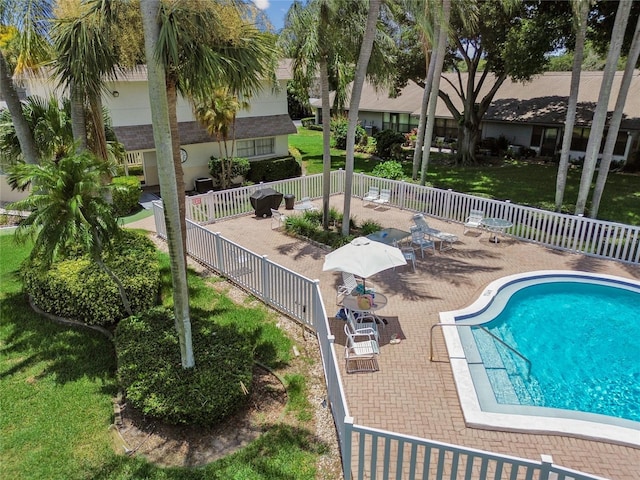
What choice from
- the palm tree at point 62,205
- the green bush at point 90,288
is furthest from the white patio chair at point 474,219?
the palm tree at point 62,205

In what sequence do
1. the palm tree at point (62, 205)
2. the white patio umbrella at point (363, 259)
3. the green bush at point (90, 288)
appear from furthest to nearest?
1. the green bush at point (90, 288)
2. the white patio umbrella at point (363, 259)
3. the palm tree at point (62, 205)

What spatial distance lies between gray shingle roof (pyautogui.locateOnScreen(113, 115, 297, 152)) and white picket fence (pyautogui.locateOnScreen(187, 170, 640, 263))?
5.58 meters

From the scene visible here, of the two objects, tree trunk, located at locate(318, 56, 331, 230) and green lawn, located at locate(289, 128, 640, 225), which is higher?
tree trunk, located at locate(318, 56, 331, 230)

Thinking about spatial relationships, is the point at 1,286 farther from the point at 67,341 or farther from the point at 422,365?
the point at 422,365

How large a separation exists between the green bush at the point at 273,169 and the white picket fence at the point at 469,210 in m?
4.91

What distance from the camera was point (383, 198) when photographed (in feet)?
64.1

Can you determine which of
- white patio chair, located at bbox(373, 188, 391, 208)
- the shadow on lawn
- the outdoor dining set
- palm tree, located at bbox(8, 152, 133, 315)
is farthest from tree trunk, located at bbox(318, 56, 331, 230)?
the shadow on lawn

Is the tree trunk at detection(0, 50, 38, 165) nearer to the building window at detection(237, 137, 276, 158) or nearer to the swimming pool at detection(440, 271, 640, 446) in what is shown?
the swimming pool at detection(440, 271, 640, 446)

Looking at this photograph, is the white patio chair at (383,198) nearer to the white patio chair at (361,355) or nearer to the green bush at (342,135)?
the white patio chair at (361,355)

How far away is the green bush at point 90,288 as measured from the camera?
33.4 feet

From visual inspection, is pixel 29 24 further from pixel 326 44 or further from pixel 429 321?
pixel 429 321

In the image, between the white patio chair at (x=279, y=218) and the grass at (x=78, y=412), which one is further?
the white patio chair at (x=279, y=218)

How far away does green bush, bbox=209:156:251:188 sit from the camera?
22.8 metres

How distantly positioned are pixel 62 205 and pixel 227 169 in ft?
48.3
